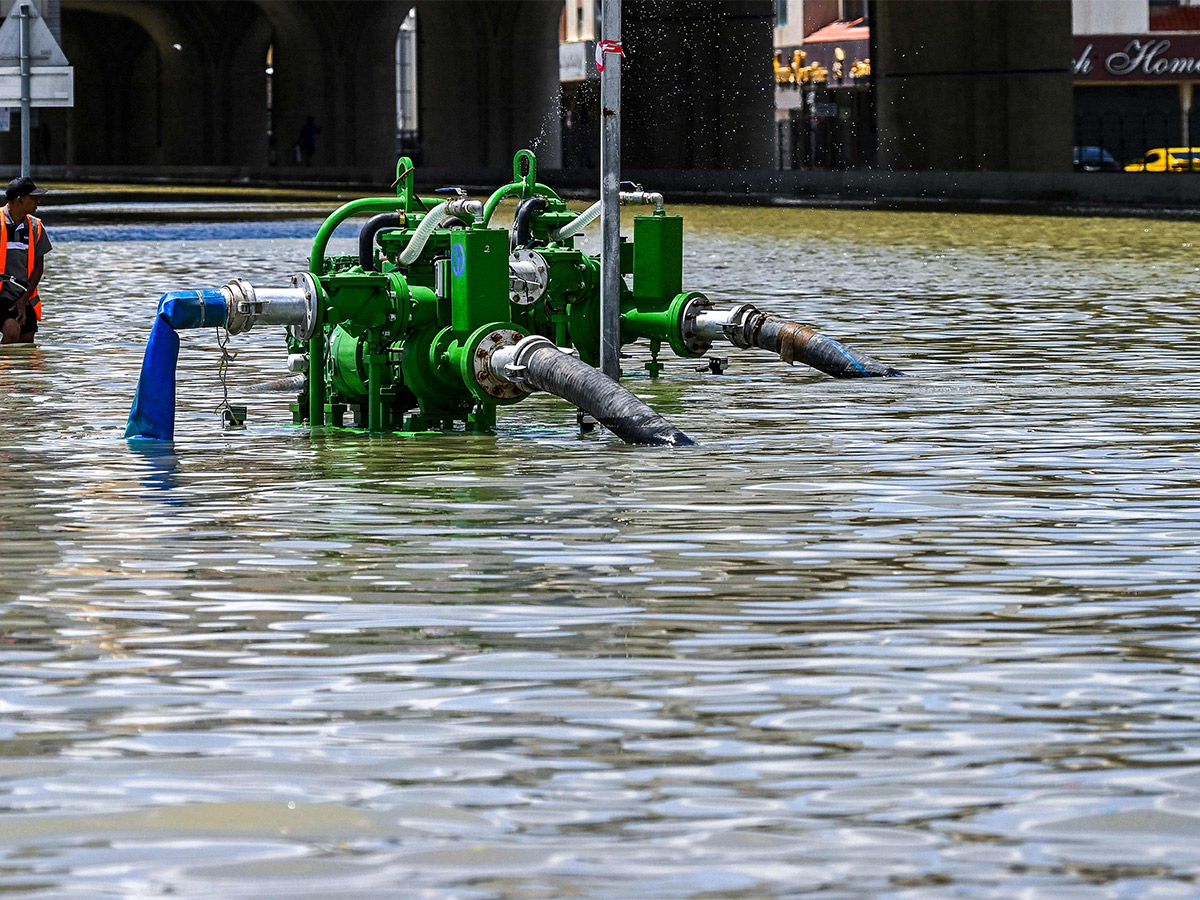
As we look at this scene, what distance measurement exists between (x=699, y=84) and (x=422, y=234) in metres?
50.6

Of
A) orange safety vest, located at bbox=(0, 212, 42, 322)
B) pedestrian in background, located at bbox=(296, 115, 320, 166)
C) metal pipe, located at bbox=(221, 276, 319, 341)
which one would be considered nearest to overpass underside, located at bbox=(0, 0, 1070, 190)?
pedestrian in background, located at bbox=(296, 115, 320, 166)

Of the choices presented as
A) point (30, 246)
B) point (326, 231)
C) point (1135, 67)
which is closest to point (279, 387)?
point (326, 231)

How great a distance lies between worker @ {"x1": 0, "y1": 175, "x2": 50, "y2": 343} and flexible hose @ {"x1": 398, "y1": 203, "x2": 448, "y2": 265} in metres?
5.73

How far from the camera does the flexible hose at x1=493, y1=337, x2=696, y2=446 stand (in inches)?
501

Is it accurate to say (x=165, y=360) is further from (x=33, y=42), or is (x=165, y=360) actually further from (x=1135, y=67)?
(x=1135, y=67)

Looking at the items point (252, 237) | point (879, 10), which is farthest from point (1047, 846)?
point (879, 10)

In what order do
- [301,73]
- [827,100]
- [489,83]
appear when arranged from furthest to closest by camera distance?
1. [827,100]
2. [301,73]
3. [489,83]

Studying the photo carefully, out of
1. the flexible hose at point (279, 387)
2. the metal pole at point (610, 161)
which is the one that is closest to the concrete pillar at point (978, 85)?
the flexible hose at point (279, 387)

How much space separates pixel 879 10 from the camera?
54.9m

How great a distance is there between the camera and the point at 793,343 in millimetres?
16281

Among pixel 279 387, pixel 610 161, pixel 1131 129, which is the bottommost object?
pixel 279 387

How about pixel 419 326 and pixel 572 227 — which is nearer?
pixel 419 326

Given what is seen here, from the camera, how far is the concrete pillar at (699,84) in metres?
63.5

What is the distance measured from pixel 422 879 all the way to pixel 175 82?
8644cm
